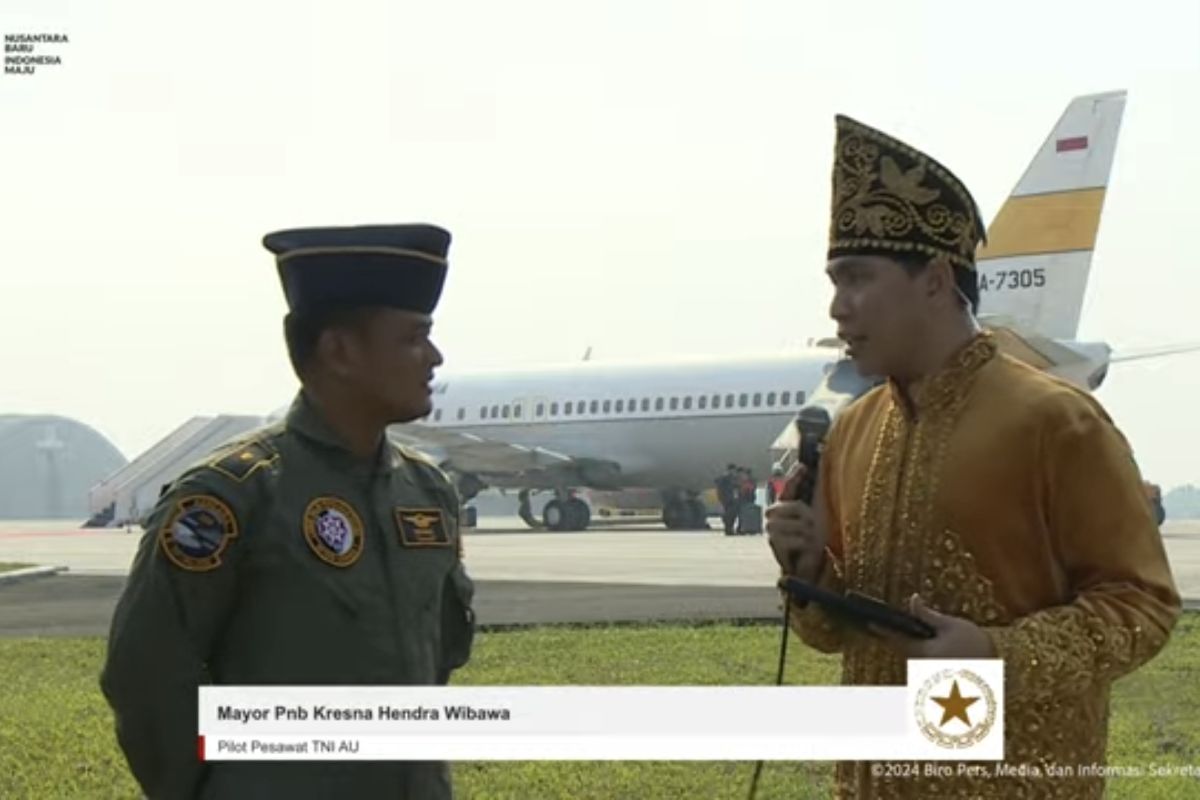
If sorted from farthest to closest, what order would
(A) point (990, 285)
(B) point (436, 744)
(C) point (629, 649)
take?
(A) point (990, 285) < (C) point (629, 649) < (B) point (436, 744)

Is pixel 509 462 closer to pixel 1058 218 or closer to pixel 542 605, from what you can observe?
pixel 1058 218

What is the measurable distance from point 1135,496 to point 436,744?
1099 millimetres

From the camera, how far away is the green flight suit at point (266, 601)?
2658mm

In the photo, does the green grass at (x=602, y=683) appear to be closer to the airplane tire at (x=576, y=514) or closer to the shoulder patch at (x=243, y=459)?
the shoulder patch at (x=243, y=459)

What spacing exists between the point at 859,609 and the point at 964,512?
0.19m

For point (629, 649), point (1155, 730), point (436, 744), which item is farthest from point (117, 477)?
point (436, 744)

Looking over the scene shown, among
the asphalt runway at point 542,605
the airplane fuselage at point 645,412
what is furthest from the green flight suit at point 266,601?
the airplane fuselage at point 645,412

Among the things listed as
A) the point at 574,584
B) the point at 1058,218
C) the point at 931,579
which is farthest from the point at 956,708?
the point at 1058,218

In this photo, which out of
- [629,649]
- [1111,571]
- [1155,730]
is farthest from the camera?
[629,649]

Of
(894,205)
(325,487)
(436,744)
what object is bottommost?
(436,744)

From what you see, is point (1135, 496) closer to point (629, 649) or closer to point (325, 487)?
point (325, 487)

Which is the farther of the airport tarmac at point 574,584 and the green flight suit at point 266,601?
the airport tarmac at point 574,584

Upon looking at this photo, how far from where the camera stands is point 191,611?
2660 mm

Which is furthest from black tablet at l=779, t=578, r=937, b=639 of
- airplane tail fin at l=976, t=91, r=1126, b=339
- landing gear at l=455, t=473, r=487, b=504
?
landing gear at l=455, t=473, r=487, b=504
